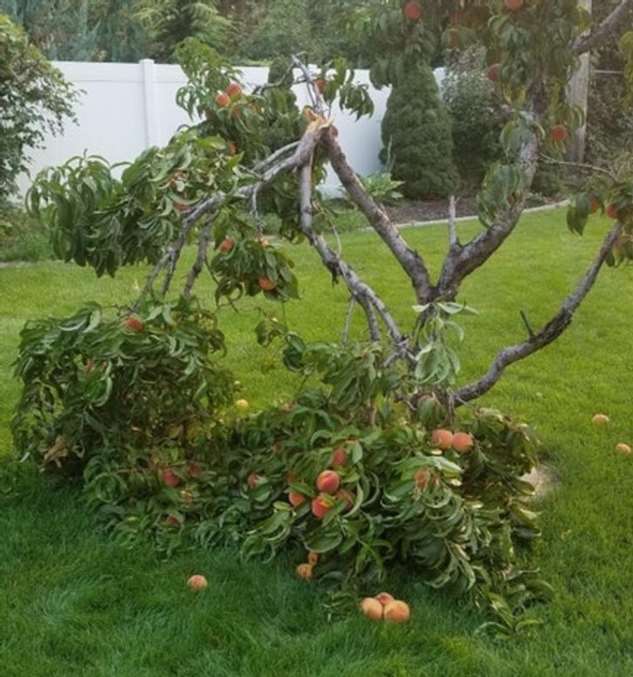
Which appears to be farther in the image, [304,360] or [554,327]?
[554,327]

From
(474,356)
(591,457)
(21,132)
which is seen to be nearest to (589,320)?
(474,356)

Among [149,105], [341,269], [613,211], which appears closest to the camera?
[341,269]

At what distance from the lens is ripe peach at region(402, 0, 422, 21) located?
333cm

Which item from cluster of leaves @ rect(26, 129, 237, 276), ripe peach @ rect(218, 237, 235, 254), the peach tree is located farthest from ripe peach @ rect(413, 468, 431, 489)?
cluster of leaves @ rect(26, 129, 237, 276)

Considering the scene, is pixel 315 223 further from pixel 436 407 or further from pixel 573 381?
pixel 573 381

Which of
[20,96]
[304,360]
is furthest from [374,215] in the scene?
[20,96]

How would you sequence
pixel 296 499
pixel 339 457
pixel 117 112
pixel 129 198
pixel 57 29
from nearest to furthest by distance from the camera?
pixel 339 457 → pixel 296 499 → pixel 129 198 → pixel 117 112 → pixel 57 29

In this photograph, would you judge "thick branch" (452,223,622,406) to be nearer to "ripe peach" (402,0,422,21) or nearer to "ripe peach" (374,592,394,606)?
"ripe peach" (374,592,394,606)

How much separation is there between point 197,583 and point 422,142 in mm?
9362

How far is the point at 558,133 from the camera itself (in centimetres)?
354

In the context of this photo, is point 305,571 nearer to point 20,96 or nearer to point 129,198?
point 129,198

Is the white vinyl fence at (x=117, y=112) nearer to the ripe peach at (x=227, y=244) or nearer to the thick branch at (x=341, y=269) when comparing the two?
the thick branch at (x=341, y=269)

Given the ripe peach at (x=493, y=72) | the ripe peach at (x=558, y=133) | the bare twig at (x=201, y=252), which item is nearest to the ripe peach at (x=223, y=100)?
the bare twig at (x=201, y=252)

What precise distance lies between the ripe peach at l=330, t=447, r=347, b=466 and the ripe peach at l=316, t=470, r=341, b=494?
0.04 m
